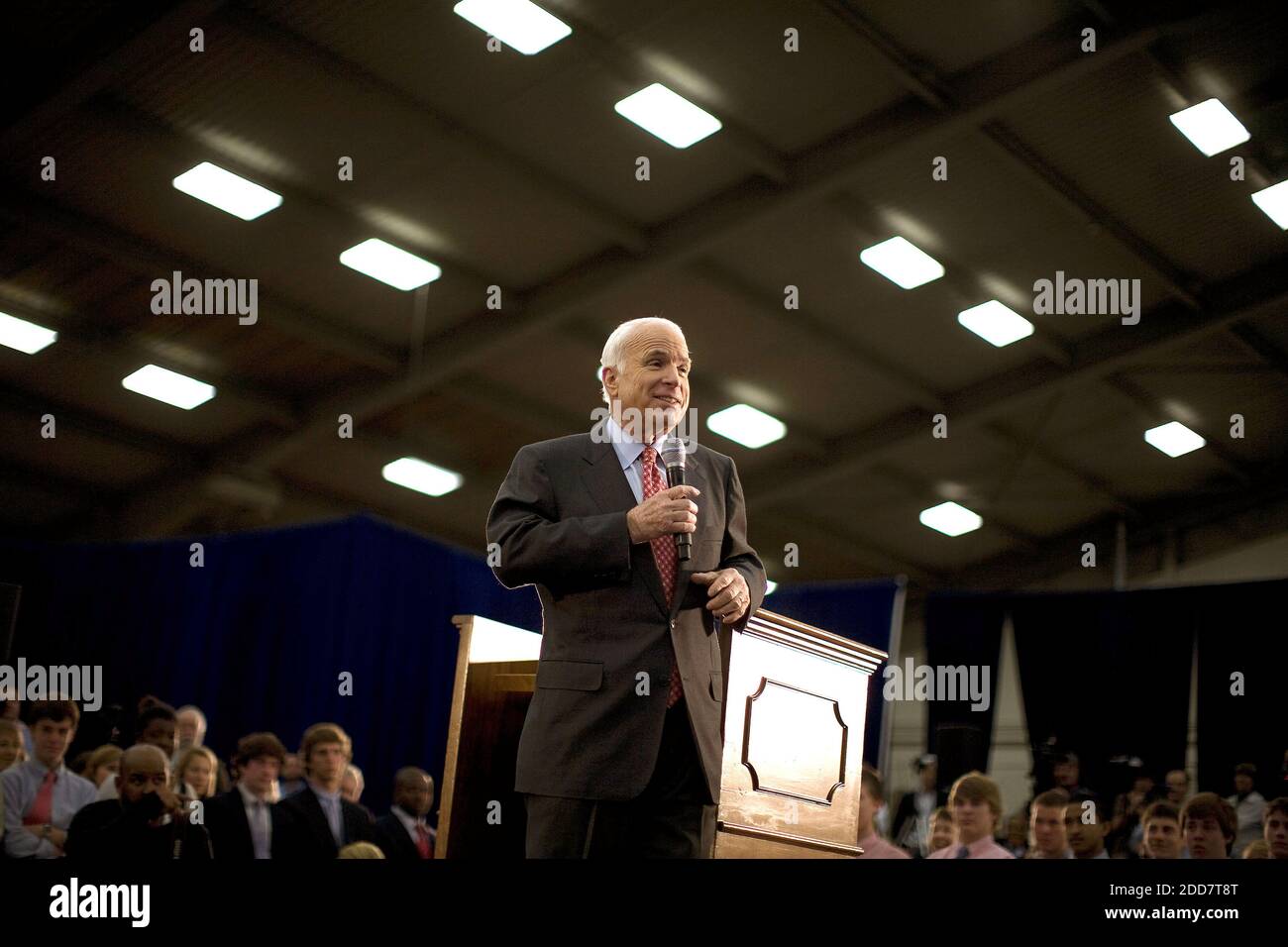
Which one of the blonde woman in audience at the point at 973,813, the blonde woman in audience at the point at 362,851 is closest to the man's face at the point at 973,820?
the blonde woman in audience at the point at 973,813

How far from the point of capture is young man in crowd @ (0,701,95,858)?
5.81 meters

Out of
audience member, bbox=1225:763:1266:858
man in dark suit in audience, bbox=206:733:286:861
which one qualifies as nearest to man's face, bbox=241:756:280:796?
man in dark suit in audience, bbox=206:733:286:861

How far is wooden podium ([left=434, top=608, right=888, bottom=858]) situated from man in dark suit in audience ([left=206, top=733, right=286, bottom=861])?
2786 millimetres

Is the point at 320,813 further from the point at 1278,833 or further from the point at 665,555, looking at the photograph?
the point at 665,555

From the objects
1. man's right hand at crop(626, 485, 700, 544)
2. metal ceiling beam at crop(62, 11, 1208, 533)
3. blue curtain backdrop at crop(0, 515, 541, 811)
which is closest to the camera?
man's right hand at crop(626, 485, 700, 544)

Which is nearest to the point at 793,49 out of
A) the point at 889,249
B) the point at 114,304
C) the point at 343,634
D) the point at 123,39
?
the point at 889,249

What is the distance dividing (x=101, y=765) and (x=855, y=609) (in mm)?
6060

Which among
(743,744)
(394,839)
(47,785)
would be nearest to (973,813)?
(743,744)

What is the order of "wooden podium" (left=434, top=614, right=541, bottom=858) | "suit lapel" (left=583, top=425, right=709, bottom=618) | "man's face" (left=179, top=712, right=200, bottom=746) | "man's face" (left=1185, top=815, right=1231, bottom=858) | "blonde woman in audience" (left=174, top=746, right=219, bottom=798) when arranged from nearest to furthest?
"suit lapel" (left=583, top=425, right=709, bottom=618)
"wooden podium" (left=434, top=614, right=541, bottom=858)
"man's face" (left=1185, top=815, right=1231, bottom=858)
"blonde woman in audience" (left=174, top=746, right=219, bottom=798)
"man's face" (left=179, top=712, right=200, bottom=746)

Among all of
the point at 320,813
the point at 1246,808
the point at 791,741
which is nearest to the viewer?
the point at 791,741

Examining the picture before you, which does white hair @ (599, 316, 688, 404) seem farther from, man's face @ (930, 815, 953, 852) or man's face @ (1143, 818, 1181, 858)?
man's face @ (930, 815, 953, 852)

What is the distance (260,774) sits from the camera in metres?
5.87

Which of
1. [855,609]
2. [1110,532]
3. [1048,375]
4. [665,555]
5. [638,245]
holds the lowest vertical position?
[665,555]

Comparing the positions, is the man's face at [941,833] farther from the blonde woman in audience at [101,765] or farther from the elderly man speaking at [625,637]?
the elderly man speaking at [625,637]
